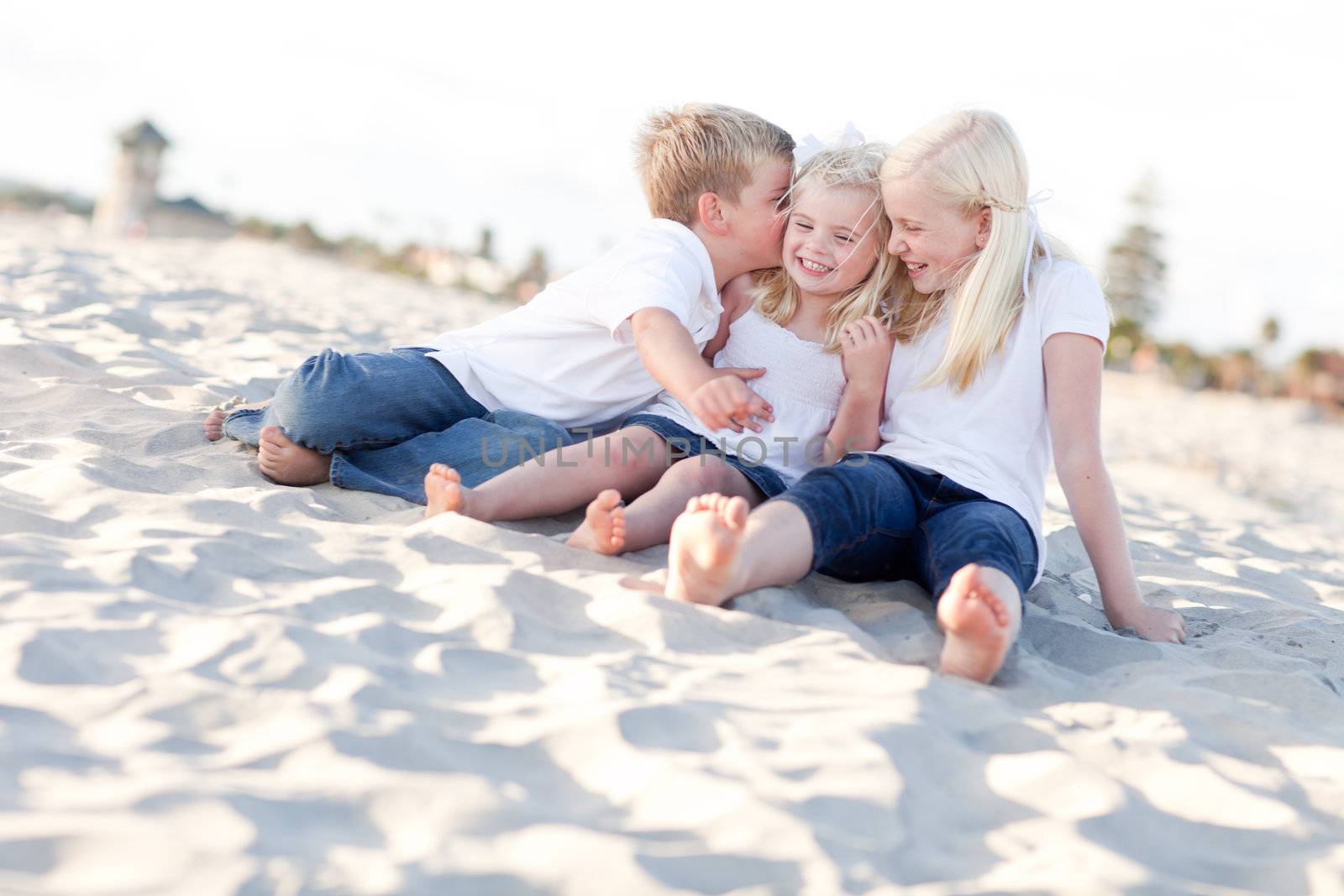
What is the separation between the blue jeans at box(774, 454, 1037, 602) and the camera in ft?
7.37

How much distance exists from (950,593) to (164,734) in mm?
1261

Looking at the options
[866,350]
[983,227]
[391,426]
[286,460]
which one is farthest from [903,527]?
[286,460]

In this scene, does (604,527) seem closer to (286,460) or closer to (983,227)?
(286,460)

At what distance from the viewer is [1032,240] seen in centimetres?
267

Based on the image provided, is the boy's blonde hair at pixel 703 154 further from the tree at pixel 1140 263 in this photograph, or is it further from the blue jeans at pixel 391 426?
the tree at pixel 1140 263

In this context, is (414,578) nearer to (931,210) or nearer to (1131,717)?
(1131,717)

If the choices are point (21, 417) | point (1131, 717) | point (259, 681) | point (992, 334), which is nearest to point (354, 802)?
point (259, 681)

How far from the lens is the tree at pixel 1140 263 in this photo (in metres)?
34.1

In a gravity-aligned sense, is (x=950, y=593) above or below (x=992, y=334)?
below

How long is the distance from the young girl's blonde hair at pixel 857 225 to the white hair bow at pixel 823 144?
0.02 m

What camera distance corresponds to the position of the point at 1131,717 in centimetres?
185

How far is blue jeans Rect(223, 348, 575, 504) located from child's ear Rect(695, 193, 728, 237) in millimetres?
711

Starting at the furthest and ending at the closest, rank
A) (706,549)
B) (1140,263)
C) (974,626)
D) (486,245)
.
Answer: (1140,263)
(486,245)
(706,549)
(974,626)

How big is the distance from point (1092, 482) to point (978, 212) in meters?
0.71
